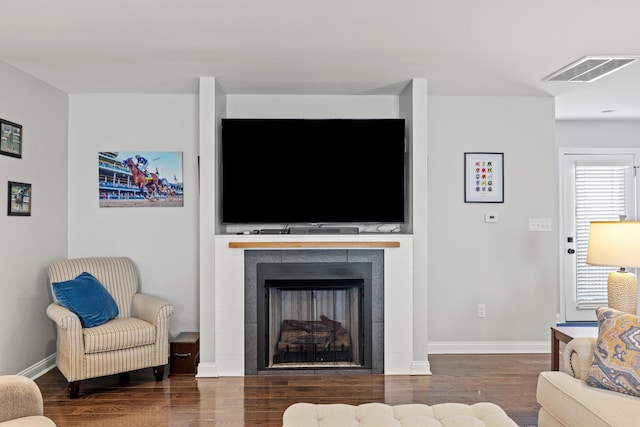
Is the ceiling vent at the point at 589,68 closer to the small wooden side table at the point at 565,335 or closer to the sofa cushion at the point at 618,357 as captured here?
the small wooden side table at the point at 565,335

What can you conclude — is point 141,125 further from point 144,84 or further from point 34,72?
point 34,72

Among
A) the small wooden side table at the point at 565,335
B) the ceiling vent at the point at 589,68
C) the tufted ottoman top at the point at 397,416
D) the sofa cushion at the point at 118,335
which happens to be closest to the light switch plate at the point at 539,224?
the ceiling vent at the point at 589,68

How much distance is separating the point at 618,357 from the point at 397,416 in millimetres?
1070

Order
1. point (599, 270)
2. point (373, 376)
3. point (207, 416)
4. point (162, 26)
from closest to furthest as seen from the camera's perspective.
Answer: point (162, 26)
point (207, 416)
point (373, 376)
point (599, 270)

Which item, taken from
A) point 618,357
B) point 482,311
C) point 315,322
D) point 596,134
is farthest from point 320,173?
point 596,134

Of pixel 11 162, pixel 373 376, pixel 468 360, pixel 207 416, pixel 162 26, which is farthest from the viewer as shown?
pixel 468 360

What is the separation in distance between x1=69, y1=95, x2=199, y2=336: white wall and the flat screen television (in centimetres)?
65

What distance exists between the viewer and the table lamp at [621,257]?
3275 mm

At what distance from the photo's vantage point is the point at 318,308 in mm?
4379

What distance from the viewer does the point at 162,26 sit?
→ 123 inches

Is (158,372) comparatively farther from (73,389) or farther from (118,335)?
(73,389)

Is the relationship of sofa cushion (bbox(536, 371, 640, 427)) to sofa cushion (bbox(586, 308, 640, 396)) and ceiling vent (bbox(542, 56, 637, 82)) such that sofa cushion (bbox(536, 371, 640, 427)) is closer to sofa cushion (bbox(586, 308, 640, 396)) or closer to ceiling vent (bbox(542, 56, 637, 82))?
Result: sofa cushion (bbox(586, 308, 640, 396))

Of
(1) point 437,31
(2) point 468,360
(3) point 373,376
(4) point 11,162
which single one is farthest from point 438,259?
(4) point 11,162

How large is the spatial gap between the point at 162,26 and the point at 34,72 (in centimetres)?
160
